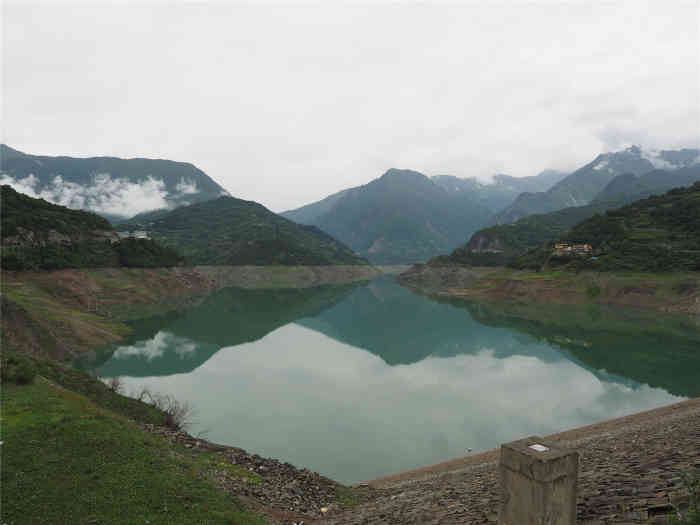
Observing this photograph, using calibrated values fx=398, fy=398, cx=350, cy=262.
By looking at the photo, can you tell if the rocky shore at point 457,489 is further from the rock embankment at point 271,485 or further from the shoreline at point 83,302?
the shoreline at point 83,302

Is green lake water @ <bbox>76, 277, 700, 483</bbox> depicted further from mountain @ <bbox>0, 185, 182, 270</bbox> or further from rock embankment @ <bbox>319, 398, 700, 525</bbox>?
mountain @ <bbox>0, 185, 182, 270</bbox>

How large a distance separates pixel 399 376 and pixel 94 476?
3188cm

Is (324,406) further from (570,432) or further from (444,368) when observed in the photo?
(444,368)

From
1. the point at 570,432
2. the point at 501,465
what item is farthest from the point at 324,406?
the point at 501,465

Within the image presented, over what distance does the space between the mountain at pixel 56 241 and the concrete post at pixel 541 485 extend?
234ft

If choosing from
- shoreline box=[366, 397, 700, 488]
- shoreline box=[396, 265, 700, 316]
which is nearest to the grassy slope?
shoreline box=[366, 397, 700, 488]

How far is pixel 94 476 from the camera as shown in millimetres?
10078

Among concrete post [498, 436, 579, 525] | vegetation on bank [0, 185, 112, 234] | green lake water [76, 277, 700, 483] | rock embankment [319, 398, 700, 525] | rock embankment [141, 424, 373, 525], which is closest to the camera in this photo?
concrete post [498, 436, 579, 525]

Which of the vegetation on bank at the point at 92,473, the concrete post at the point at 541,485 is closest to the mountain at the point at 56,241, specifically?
the vegetation on bank at the point at 92,473

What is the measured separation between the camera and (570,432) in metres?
24.2

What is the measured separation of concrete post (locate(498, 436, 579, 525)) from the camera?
5.02 m

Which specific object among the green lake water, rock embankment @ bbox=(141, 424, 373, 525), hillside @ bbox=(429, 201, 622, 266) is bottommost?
the green lake water

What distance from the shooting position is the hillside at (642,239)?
7675 cm

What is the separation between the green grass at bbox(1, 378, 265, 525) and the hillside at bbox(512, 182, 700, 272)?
3498 inches
